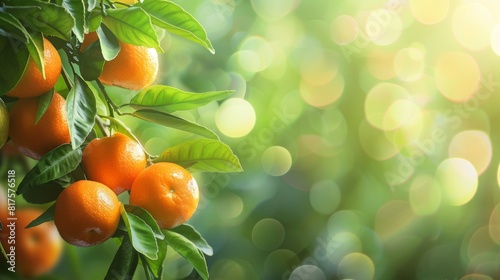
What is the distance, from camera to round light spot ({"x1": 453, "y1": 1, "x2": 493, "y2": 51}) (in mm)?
1298

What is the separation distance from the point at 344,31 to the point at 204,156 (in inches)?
29.7

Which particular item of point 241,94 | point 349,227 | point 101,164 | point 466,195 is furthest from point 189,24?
point 466,195

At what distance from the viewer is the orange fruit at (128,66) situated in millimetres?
499

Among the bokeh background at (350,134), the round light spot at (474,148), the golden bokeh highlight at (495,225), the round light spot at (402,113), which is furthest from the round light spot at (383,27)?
the golden bokeh highlight at (495,225)

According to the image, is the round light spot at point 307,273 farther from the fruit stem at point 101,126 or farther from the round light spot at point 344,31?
the fruit stem at point 101,126

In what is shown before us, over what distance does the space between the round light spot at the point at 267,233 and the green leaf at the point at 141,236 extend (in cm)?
71

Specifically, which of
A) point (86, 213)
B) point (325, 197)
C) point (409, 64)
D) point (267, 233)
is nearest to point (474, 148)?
point (409, 64)

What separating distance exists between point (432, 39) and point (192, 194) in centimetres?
89

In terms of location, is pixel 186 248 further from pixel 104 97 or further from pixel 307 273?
pixel 307 273

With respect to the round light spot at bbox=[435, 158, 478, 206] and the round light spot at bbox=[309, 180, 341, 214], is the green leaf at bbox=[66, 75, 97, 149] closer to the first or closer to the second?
the round light spot at bbox=[309, 180, 341, 214]

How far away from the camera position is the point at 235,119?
1.14 m

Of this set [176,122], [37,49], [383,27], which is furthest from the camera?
[383,27]

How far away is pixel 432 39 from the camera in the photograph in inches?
50.5

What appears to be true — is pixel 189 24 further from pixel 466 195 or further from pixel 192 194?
pixel 466 195
